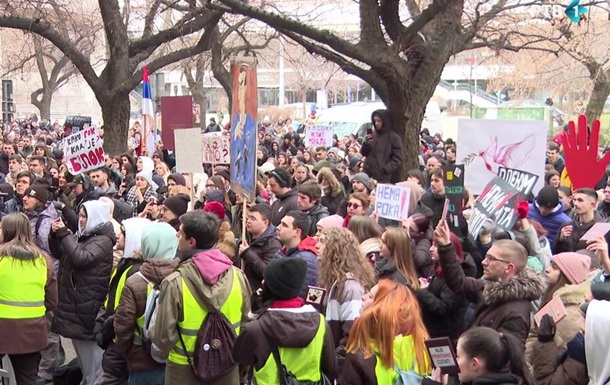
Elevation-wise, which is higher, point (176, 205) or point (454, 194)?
point (454, 194)

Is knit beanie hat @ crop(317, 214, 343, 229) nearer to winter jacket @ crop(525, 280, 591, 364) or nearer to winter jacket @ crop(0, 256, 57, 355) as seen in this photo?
winter jacket @ crop(0, 256, 57, 355)

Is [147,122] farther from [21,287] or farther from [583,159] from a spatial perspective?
[21,287]

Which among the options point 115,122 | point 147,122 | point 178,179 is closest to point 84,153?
point 178,179

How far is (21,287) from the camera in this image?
6.73 m

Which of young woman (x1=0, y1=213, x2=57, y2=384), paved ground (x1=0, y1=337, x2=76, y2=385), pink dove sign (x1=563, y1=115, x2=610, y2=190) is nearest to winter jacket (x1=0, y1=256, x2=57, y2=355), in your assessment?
young woman (x1=0, y1=213, x2=57, y2=384)

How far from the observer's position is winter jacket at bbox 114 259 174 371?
5773 millimetres

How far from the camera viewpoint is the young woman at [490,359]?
13.6 ft

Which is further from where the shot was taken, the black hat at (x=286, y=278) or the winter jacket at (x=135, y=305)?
the winter jacket at (x=135, y=305)

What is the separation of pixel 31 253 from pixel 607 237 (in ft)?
13.7

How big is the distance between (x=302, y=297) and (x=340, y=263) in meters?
0.65

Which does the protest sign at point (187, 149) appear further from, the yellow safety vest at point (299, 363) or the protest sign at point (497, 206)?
the yellow safety vest at point (299, 363)

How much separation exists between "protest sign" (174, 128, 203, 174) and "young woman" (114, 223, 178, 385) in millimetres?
3839

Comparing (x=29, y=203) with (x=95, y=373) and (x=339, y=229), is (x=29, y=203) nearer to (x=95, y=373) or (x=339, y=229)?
(x=95, y=373)

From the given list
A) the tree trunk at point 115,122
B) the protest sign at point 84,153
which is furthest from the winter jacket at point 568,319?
the tree trunk at point 115,122
